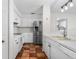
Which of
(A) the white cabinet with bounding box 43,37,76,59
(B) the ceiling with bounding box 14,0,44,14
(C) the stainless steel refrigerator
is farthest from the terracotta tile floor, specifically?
(B) the ceiling with bounding box 14,0,44,14

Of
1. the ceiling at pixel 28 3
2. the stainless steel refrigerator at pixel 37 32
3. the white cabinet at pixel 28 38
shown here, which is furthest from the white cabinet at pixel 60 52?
the white cabinet at pixel 28 38

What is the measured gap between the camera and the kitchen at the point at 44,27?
6.63ft

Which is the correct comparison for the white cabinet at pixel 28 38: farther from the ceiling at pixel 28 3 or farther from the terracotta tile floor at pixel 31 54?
the ceiling at pixel 28 3

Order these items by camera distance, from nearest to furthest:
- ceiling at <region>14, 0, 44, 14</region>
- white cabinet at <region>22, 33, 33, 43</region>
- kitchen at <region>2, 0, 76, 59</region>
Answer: kitchen at <region>2, 0, 76, 59</region> < ceiling at <region>14, 0, 44, 14</region> < white cabinet at <region>22, 33, 33, 43</region>

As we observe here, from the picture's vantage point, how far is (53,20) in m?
A: 4.40

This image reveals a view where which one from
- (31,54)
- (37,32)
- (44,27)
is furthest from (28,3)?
(37,32)

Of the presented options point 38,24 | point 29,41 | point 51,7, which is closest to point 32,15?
point 38,24

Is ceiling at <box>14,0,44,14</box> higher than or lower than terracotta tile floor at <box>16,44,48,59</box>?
higher

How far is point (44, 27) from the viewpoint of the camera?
14.7 feet

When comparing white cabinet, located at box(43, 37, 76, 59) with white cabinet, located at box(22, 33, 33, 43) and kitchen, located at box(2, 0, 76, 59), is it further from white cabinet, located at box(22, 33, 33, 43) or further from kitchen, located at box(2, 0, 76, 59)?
white cabinet, located at box(22, 33, 33, 43)

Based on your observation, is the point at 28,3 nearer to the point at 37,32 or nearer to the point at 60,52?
the point at 37,32

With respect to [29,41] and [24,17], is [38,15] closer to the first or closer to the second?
[24,17]

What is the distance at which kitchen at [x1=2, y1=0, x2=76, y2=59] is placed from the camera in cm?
202

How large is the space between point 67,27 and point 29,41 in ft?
16.0
